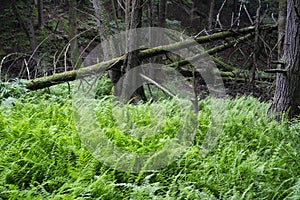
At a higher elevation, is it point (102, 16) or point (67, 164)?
point (102, 16)

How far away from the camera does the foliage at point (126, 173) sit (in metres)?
2.76

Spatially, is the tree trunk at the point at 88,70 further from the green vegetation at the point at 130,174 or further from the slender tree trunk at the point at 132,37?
the green vegetation at the point at 130,174

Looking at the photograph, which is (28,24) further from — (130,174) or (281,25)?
(130,174)

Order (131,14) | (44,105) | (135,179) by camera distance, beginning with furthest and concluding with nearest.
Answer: (131,14), (44,105), (135,179)

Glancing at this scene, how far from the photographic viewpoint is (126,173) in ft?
10.3

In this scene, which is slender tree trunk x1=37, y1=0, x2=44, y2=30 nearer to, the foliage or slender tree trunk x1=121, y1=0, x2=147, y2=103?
slender tree trunk x1=121, y1=0, x2=147, y2=103

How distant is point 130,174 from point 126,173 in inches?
1.7

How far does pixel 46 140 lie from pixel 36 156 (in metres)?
0.27

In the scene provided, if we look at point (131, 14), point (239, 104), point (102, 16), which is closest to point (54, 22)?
point (102, 16)

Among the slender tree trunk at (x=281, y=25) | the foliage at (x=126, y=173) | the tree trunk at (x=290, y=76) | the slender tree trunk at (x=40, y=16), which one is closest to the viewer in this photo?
the foliage at (x=126, y=173)

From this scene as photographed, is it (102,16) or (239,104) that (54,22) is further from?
(239,104)

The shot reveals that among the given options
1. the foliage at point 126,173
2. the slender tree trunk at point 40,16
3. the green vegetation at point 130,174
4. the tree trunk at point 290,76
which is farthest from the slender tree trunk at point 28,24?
the tree trunk at point 290,76

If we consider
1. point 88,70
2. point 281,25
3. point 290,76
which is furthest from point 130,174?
point 281,25

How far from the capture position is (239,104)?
667cm
